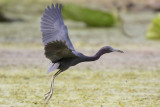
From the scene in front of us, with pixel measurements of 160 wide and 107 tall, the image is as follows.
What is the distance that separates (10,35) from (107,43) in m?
1.26

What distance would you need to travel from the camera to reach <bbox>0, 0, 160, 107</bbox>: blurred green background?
2.49m

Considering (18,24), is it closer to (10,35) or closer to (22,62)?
(10,35)

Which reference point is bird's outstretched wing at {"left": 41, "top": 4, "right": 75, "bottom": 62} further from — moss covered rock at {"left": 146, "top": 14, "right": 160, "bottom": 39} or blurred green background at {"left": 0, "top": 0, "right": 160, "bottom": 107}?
moss covered rock at {"left": 146, "top": 14, "right": 160, "bottom": 39}

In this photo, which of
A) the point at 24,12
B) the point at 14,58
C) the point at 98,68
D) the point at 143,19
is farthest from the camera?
the point at 24,12

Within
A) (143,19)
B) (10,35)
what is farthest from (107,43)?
(143,19)

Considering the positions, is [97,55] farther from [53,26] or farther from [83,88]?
[83,88]

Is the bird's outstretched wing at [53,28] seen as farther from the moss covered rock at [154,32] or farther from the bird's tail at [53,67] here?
the moss covered rock at [154,32]

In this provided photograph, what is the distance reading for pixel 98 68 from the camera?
140 inches

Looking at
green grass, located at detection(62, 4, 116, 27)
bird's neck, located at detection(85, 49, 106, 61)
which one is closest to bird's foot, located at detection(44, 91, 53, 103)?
bird's neck, located at detection(85, 49, 106, 61)

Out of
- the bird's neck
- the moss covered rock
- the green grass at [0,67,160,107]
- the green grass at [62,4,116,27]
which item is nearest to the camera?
the bird's neck

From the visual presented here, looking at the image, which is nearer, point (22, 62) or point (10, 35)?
point (22, 62)

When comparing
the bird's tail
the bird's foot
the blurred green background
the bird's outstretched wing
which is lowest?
the blurred green background

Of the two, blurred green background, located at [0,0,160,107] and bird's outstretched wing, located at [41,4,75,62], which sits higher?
bird's outstretched wing, located at [41,4,75,62]

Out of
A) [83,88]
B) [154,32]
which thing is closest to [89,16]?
[154,32]
